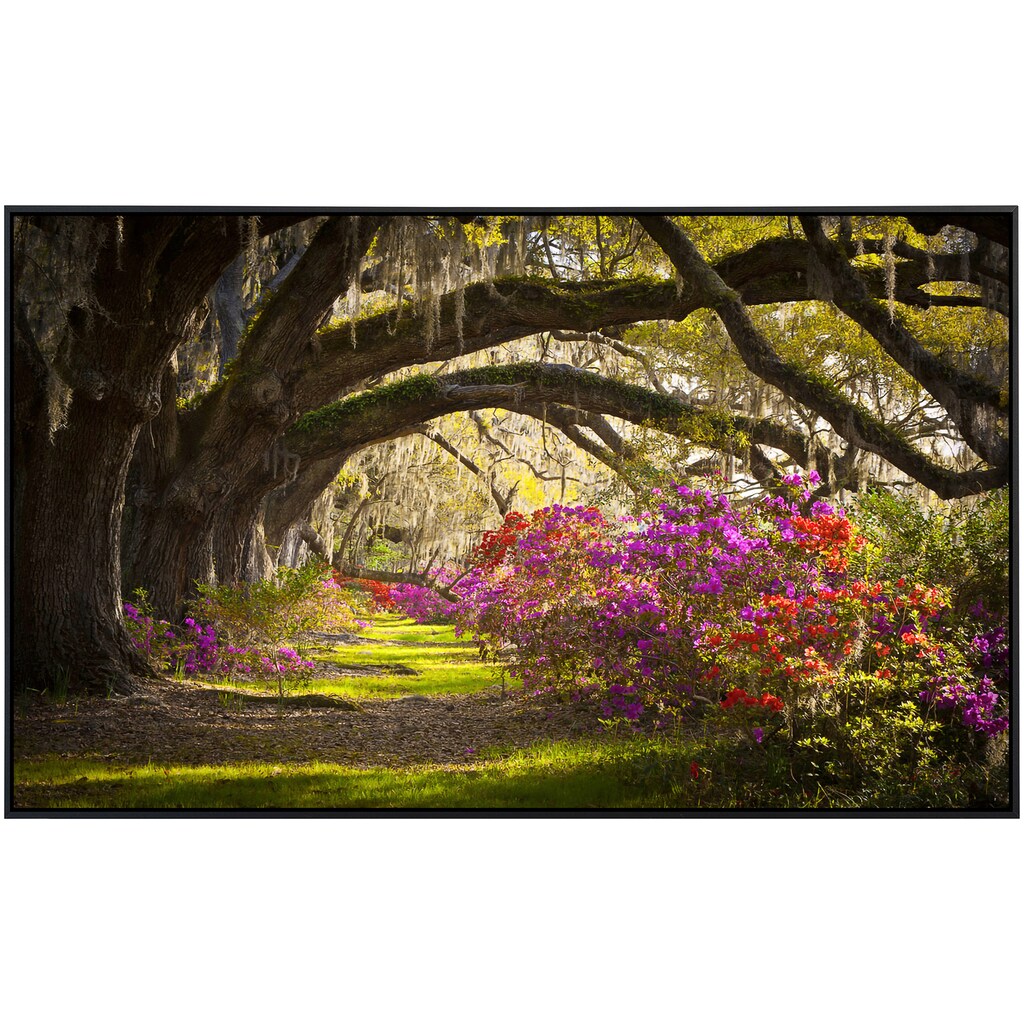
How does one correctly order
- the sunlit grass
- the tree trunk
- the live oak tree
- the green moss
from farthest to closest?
the green moss, the sunlit grass, the tree trunk, the live oak tree

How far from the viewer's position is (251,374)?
4551 mm

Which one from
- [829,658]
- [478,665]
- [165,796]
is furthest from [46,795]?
[829,658]

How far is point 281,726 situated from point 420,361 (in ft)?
7.08

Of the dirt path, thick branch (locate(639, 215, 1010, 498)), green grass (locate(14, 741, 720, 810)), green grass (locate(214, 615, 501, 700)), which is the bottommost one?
green grass (locate(14, 741, 720, 810))

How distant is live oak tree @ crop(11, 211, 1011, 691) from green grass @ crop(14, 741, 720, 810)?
21.4 inches

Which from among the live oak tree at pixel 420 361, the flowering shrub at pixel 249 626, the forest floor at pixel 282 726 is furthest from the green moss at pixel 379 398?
the forest floor at pixel 282 726

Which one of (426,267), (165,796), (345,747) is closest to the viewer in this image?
(165,796)

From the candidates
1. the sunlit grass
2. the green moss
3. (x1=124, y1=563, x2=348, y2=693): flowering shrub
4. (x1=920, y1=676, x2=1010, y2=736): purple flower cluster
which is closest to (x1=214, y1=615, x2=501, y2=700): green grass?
the sunlit grass

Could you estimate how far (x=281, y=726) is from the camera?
3.41 metres

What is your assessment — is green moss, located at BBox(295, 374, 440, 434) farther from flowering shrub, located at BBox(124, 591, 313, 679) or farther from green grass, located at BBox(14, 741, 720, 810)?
green grass, located at BBox(14, 741, 720, 810)

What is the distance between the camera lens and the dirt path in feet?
10.6
